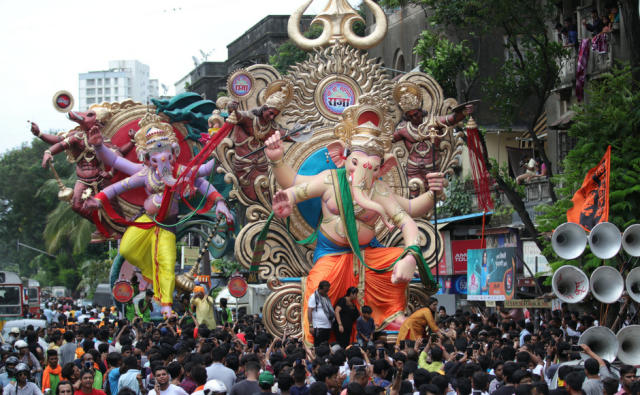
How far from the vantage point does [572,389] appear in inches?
258

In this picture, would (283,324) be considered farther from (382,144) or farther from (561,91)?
(561,91)

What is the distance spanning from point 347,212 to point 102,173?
231 inches

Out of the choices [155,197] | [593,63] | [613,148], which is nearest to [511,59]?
[593,63]

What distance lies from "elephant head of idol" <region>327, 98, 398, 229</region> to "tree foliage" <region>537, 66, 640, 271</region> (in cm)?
231

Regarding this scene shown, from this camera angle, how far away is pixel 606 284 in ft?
29.7

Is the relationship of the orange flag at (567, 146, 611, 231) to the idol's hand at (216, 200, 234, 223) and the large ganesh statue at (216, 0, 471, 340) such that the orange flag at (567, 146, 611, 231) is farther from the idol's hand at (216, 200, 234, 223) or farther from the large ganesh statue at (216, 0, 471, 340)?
the idol's hand at (216, 200, 234, 223)

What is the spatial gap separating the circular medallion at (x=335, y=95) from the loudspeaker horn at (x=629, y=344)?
5.53 m

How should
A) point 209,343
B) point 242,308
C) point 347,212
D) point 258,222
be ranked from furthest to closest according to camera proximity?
point 242,308 → point 258,222 → point 347,212 → point 209,343

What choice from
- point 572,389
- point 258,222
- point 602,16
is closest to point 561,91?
point 602,16

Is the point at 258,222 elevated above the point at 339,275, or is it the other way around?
the point at 258,222

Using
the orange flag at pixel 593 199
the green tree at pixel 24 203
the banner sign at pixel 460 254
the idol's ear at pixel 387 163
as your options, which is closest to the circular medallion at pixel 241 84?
the idol's ear at pixel 387 163

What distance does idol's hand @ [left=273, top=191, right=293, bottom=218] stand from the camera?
1159cm

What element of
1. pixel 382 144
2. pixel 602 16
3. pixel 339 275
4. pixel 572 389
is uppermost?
pixel 602 16

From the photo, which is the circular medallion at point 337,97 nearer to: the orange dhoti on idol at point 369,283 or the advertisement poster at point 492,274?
the orange dhoti on idol at point 369,283
